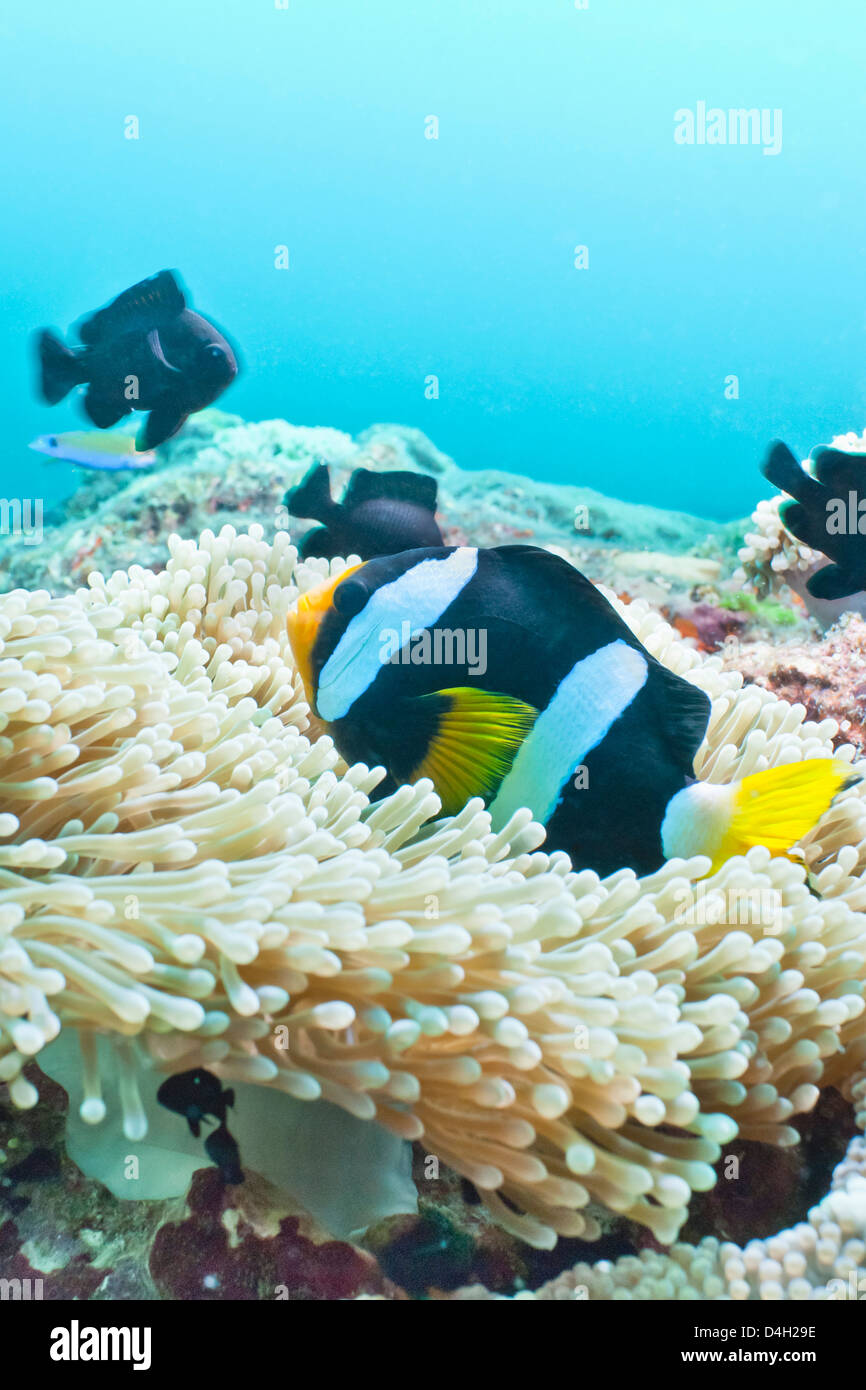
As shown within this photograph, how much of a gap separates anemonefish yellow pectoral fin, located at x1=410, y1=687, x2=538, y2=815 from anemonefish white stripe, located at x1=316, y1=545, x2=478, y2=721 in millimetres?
103

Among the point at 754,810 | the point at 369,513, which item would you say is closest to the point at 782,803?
the point at 754,810

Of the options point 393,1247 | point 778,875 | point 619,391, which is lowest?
point 393,1247

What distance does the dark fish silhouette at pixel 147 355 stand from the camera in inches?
109

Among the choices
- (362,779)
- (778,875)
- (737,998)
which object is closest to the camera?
(737,998)

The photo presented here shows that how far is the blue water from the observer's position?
102 feet

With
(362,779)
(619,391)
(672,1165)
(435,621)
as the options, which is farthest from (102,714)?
(619,391)

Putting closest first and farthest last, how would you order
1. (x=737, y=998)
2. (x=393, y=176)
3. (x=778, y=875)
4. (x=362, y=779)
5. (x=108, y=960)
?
(x=108, y=960), (x=737, y=998), (x=778, y=875), (x=362, y=779), (x=393, y=176)

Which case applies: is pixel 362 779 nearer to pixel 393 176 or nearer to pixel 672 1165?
pixel 672 1165

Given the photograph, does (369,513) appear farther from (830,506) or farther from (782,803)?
(782,803)

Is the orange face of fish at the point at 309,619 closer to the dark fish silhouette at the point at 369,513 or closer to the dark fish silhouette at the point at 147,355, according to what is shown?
the dark fish silhouette at the point at 369,513

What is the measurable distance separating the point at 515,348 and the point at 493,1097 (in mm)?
40804

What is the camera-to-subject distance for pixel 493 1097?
0.77 meters

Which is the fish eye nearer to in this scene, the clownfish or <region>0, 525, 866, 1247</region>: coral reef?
the clownfish

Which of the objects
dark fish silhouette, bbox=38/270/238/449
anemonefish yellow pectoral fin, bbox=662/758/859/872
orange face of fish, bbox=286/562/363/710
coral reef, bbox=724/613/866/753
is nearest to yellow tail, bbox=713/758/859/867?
anemonefish yellow pectoral fin, bbox=662/758/859/872
